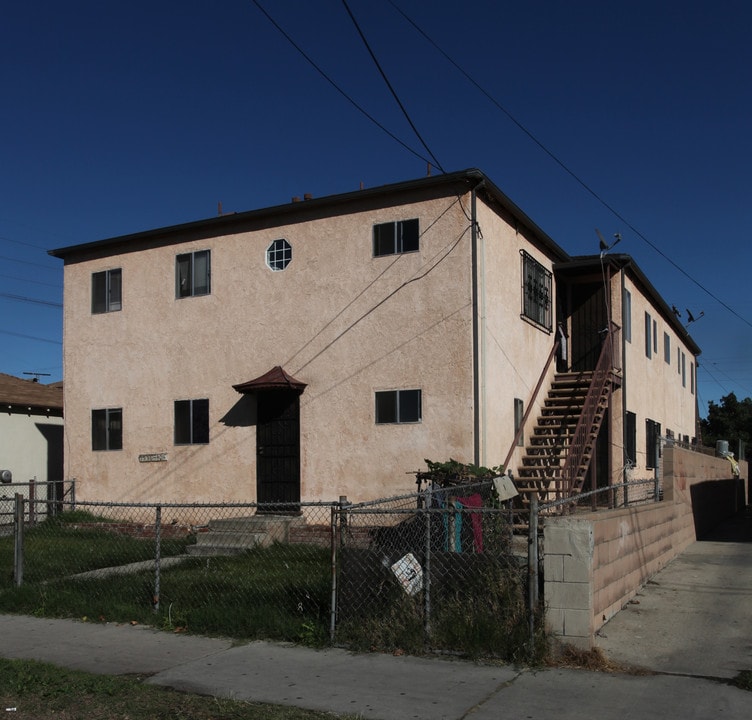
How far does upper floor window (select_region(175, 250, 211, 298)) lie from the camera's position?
17094 millimetres

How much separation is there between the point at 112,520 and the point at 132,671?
10.8m

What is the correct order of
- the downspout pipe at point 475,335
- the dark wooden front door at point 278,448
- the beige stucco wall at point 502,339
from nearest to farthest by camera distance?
the downspout pipe at point 475,335, the beige stucco wall at point 502,339, the dark wooden front door at point 278,448

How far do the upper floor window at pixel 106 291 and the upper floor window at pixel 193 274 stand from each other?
1569mm

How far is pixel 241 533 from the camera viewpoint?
47.1 feet

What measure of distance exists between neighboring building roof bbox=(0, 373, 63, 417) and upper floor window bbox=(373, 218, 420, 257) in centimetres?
1037

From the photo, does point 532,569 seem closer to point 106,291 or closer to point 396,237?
point 396,237

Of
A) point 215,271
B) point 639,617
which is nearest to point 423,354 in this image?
point 215,271

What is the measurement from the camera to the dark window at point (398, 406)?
47.9 feet

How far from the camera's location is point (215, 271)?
16.9 meters

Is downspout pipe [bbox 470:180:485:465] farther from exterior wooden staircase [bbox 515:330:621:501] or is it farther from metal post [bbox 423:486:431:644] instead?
metal post [bbox 423:486:431:644]

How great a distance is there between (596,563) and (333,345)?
8.58 metres

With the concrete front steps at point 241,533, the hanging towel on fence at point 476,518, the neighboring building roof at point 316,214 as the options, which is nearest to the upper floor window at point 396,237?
the neighboring building roof at point 316,214

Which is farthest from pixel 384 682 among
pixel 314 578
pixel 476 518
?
pixel 476 518

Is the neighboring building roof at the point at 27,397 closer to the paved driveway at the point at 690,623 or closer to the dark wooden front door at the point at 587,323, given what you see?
the dark wooden front door at the point at 587,323
